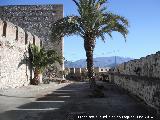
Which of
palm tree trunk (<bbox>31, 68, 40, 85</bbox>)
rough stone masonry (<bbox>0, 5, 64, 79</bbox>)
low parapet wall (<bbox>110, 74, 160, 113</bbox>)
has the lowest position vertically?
low parapet wall (<bbox>110, 74, 160, 113</bbox>)

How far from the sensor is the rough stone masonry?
138 ft

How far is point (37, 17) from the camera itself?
42.4m

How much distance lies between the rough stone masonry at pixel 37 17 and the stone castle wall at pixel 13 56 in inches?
499

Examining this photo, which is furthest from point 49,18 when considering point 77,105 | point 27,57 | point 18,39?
point 77,105

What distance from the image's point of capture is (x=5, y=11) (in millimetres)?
43344

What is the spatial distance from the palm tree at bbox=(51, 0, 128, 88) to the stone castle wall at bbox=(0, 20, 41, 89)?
12.5ft

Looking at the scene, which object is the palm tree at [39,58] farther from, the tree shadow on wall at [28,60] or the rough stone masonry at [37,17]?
the rough stone masonry at [37,17]

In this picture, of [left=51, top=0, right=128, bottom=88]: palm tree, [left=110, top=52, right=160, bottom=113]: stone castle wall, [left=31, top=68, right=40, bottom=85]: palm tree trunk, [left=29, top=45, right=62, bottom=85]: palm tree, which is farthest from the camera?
[left=31, top=68, right=40, bottom=85]: palm tree trunk

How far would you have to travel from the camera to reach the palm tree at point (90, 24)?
19250 mm

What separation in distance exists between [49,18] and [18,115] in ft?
105

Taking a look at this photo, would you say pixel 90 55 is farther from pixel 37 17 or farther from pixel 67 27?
pixel 37 17

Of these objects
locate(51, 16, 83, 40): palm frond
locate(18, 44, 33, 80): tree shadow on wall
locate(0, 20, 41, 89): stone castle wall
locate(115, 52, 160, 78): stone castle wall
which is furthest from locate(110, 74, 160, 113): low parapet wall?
locate(18, 44, 33, 80): tree shadow on wall

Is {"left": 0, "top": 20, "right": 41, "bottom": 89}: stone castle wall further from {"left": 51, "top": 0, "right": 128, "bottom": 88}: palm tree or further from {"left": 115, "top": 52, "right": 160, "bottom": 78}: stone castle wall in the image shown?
{"left": 115, "top": 52, "right": 160, "bottom": 78}: stone castle wall

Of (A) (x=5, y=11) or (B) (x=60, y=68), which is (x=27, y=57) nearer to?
(B) (x=60, y=68)
